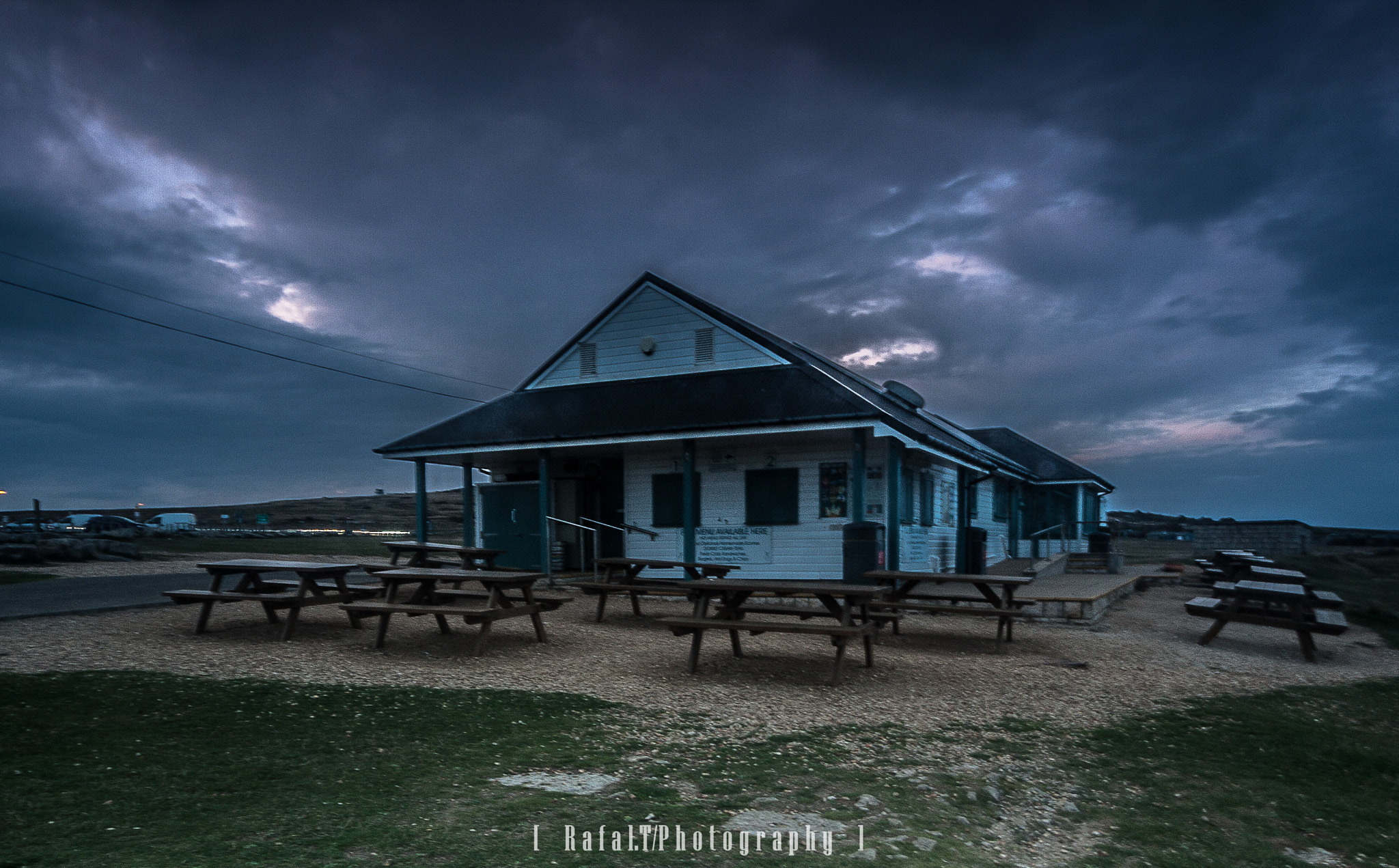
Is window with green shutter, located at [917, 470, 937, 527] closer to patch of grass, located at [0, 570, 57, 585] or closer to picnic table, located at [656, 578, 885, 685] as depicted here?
picnic table, located at [656, 578, 885, 685]

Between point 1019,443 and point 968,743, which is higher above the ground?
point 1019,443

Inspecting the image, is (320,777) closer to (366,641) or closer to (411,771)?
(411,771)

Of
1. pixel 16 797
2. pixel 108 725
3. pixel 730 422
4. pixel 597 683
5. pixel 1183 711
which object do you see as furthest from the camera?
pixel 730 422

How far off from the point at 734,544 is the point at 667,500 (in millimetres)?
1737

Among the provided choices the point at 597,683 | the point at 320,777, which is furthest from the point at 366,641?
the point at 320,777

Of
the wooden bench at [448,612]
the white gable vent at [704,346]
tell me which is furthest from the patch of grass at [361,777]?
the white gable vent at [704,346]

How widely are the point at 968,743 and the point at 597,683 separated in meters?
3.12

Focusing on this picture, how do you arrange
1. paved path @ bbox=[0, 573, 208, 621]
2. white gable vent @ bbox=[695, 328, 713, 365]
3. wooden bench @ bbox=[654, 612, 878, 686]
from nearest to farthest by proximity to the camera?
wooden bench @ bbox=[654, 612, 878, 686] < paved path @ bbox=[0, 573, 208, 621] < white gable vent @ bbox=[695, 328, 713, 365]

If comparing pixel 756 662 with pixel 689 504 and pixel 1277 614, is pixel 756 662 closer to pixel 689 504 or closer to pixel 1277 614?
pixel 689 504

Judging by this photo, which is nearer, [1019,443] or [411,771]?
[411,771]

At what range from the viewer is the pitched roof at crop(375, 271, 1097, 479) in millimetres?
13102

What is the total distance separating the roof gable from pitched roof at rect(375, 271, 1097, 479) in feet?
0.25

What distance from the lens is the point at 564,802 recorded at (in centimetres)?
375

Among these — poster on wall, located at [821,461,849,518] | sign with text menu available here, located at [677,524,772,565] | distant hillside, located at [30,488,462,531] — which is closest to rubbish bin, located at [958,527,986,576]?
poster on wall, located at [821,461,849,518]
